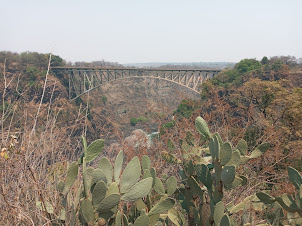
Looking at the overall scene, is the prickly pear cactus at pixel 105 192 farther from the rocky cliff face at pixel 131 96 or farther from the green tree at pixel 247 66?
the rocky cliff face at pixel 131 96

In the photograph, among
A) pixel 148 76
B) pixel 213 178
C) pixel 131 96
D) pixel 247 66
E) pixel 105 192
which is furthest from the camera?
pixel 131 96

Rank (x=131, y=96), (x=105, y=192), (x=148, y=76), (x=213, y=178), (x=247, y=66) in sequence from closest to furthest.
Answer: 1. (x=105, y=192)
2. (x=213, y=178)
3. (x=148, y=76)
4. (x=247, y=66)
5. (x=131, y=96)

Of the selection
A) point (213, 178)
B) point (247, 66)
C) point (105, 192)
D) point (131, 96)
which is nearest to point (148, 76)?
point (247, 66)

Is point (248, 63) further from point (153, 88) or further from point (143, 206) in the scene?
point (153, 88)

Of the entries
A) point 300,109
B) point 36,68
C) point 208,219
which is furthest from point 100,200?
point 36,68

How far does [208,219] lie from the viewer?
1.64 meters

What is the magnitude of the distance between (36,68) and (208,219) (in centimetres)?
3606

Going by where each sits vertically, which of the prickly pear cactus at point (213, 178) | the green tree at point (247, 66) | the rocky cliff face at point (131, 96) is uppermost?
the green tree at point (247, 66)

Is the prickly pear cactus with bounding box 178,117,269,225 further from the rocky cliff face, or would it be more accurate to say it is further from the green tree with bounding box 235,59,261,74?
the rocky cliff face

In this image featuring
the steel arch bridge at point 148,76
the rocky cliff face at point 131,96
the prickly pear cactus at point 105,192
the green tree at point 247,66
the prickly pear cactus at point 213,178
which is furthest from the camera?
the rocky cliff face at point 131,96

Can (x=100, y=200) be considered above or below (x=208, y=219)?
above

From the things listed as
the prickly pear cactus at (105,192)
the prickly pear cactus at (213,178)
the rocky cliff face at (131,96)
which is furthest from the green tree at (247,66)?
the prickly pear cactus at (105,192)

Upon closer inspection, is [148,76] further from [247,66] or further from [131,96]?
[131,96]

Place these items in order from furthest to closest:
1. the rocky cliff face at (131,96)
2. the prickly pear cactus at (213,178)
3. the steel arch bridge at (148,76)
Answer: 1. the rocky cliff face at (131,96)
2. the steel arch bridge at (148,76)
3. the prickly pear cactus at (213,178)
